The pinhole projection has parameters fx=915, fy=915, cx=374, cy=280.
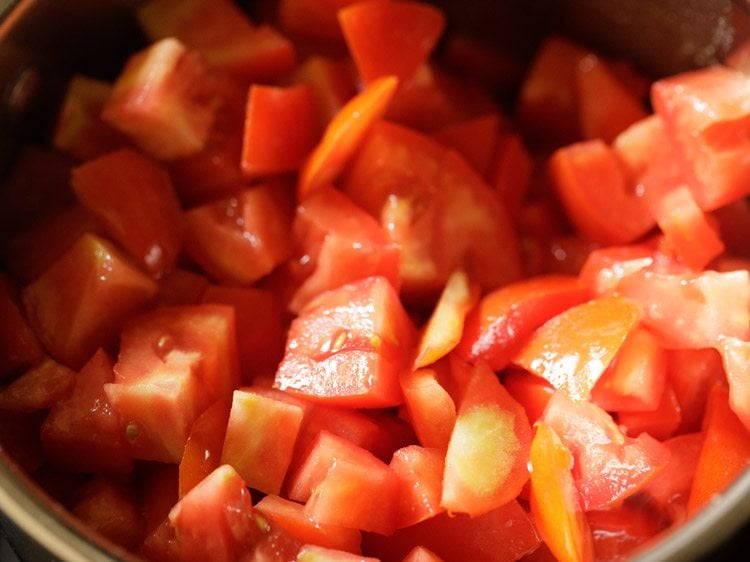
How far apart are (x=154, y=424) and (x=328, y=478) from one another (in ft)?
0.83

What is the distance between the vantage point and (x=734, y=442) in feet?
3.89

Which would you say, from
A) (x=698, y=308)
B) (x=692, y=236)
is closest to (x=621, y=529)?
(x=698, y=308)

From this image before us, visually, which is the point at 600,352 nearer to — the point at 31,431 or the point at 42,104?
the point at 31,431

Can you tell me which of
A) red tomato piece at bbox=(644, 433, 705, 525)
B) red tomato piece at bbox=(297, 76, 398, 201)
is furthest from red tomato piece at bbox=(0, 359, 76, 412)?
red tomato piece at bbox=(644, 433, 705, 525)

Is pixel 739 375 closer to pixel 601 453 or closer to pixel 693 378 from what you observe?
pixel 693 378

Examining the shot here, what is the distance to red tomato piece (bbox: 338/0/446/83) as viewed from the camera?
1499 millimetres

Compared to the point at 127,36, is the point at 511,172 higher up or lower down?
lower down

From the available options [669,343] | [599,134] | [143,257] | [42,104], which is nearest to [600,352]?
[669,343]

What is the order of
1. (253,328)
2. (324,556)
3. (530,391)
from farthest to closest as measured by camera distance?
(253,328), (530,391), (324,556)

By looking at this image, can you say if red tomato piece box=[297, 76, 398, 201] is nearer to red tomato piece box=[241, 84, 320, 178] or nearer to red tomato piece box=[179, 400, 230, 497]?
red tomato piece box=[241, 84, 320, 178]

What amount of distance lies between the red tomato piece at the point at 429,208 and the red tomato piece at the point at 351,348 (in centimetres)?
10

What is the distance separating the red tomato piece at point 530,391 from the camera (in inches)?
50.3

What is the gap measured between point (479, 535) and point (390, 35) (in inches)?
32.7

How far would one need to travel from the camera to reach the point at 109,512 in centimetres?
119
